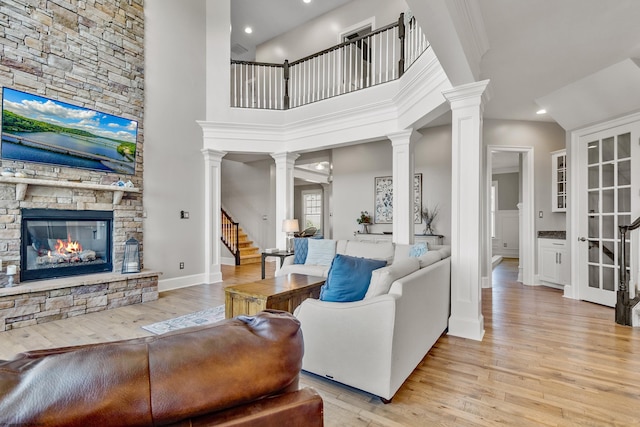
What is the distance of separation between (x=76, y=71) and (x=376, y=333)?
16.5 ft

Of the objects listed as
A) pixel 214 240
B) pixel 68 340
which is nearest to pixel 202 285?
pixel 214 240

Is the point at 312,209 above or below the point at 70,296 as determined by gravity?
above

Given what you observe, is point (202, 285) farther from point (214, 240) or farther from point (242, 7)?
point (242, 7)

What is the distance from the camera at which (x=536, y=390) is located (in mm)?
2201

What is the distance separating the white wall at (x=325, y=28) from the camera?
685 cm

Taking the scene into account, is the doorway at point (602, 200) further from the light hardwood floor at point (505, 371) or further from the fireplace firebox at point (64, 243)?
the fireplace firebox at point (64, 243)

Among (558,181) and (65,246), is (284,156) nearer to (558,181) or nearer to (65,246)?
(65,246)

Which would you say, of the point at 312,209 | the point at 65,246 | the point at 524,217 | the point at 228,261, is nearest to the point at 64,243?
the point at 65,246

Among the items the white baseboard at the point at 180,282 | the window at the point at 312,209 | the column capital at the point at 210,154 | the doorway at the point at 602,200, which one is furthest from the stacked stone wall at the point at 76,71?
the window at the point at 312,209

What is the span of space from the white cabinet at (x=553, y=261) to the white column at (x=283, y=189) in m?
4.57

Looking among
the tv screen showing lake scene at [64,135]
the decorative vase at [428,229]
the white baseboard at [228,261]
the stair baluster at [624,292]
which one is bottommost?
the white baseboard at [228,261]

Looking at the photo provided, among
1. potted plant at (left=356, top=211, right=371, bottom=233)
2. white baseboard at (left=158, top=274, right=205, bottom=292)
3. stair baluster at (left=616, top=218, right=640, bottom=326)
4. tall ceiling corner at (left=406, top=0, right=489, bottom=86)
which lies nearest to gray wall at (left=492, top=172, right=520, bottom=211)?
potted plant at (left=356, top=211, right=371, bottom=233)

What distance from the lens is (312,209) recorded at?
12500 millimetres

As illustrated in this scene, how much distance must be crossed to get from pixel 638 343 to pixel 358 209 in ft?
15.0
